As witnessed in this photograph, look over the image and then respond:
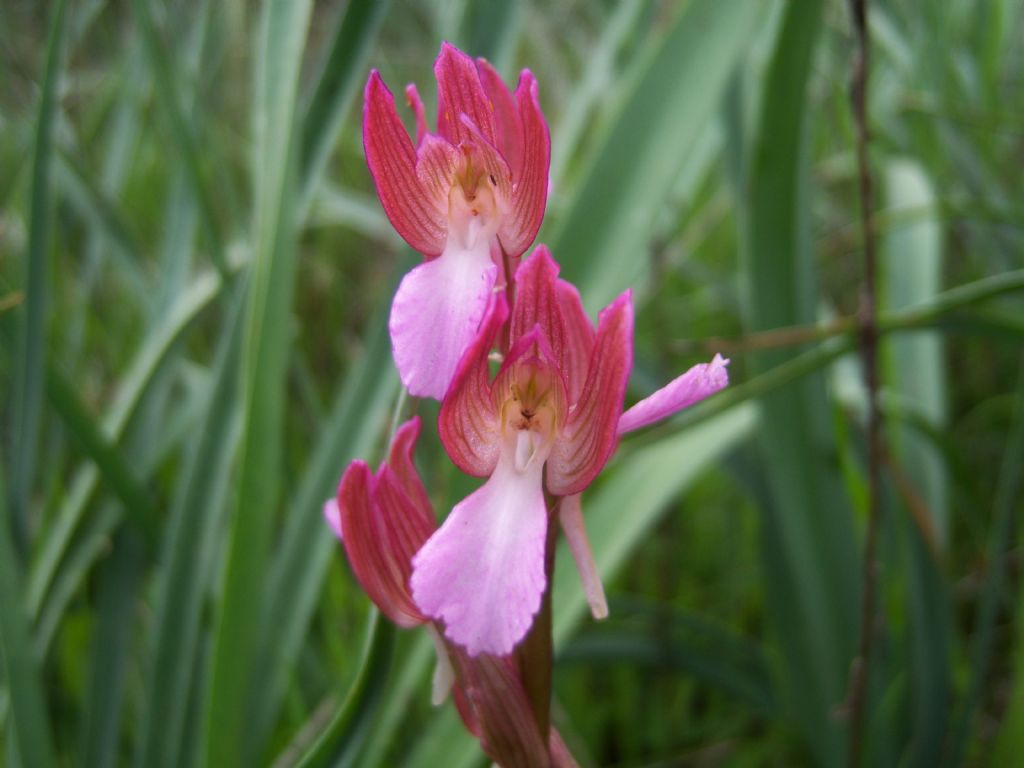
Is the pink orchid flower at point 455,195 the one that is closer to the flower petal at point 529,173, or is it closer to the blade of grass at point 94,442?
the flower petal at point 529,173

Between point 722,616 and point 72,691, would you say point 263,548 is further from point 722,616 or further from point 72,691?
point 722,616

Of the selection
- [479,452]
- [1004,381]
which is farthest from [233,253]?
[1004,381]

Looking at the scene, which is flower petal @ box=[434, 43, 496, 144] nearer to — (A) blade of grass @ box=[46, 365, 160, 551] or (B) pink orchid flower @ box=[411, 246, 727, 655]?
(B) pink orchid flower @ box=[411, 246, 727, 655]

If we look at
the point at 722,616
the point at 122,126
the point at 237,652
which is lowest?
the point at 722,616

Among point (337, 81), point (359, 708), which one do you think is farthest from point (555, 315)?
point (337, 81)

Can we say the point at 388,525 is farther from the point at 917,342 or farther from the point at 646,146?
the point at 917,342

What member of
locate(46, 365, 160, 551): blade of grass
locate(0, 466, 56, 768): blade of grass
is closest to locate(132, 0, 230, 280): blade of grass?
locate(46, 365, 160, 551): blade of grass
